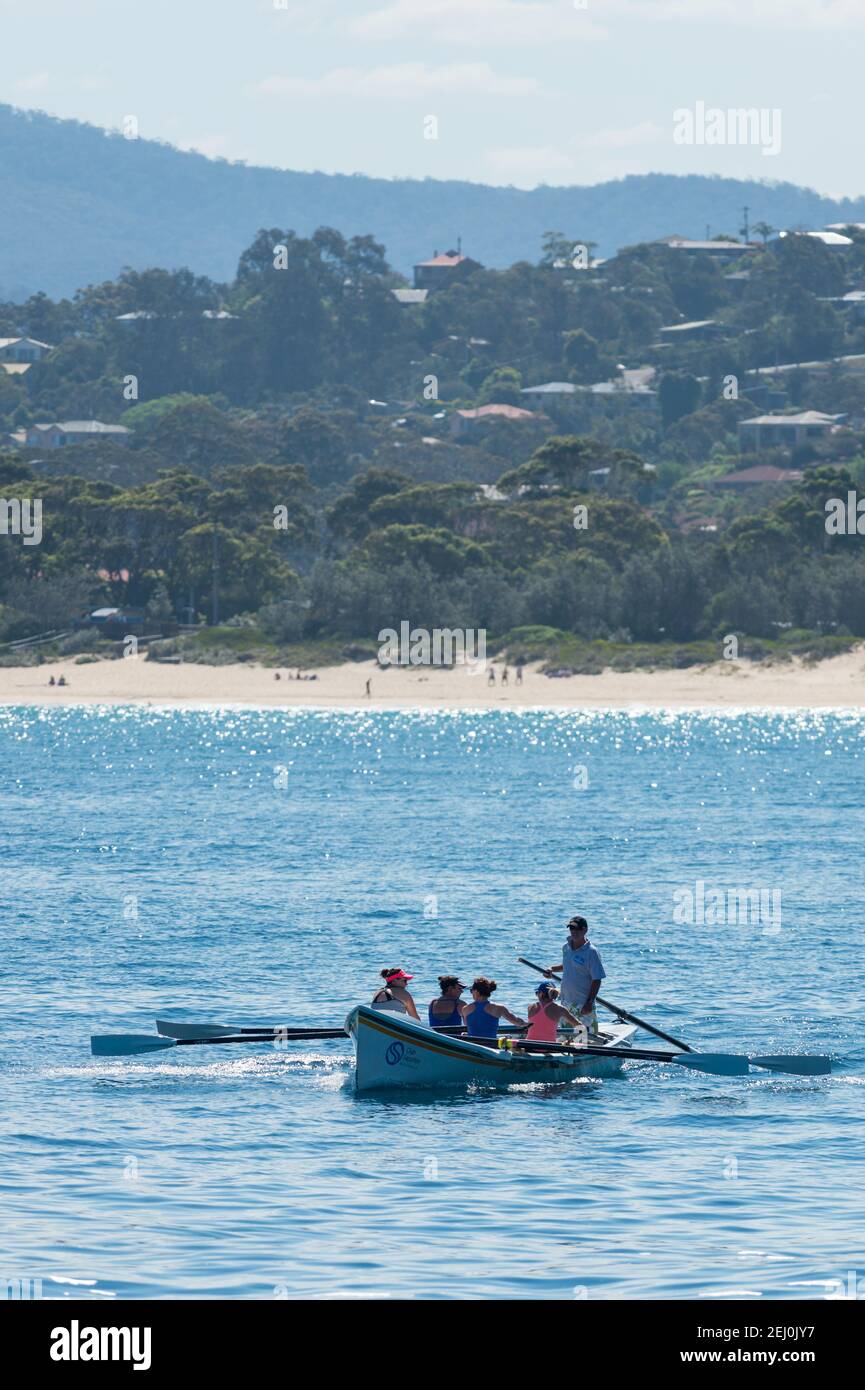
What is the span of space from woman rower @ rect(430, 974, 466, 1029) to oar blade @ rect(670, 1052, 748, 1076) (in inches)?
111

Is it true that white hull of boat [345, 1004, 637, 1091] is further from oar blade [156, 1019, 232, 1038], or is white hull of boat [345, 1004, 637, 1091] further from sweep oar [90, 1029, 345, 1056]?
oar blade [156, 1019, 232, 1038]

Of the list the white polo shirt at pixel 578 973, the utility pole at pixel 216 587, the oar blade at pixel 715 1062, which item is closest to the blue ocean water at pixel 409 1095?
the oar blade at pixel 715 1062

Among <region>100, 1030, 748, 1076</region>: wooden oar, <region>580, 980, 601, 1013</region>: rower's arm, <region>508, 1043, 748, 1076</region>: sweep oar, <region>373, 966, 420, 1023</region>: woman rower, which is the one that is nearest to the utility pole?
<region>100, 1030, 748, 1076</region>: wooden oar

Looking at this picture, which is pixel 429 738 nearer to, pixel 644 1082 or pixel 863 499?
pixel 863 499

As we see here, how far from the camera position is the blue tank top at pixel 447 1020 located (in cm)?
2680

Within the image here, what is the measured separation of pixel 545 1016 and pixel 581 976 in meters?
0.91

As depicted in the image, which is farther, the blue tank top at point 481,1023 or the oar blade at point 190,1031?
the oar blade at point 190,1031

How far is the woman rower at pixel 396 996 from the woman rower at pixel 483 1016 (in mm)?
693

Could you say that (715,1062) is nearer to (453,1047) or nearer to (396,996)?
(453,1047)

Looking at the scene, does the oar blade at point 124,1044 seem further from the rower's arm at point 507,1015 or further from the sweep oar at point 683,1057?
the sweep oar at point 683,1057

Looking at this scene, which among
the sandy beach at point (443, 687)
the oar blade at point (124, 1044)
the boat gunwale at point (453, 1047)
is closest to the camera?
the boat gunwale at point (453, 1047)

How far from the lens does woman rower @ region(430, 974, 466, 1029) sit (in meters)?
26.8
